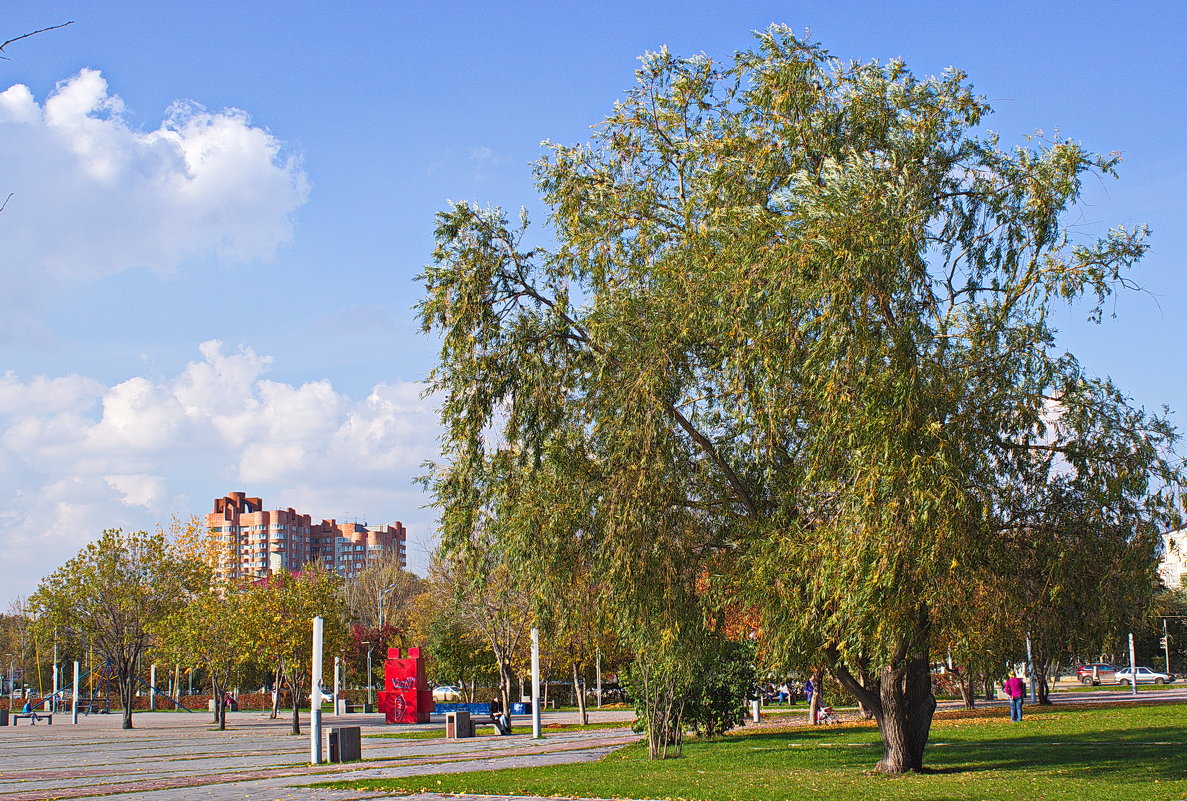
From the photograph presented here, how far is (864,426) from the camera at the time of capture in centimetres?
1342

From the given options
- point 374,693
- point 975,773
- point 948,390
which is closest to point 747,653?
point 975,773

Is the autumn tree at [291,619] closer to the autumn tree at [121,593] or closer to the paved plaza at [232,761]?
the paved plaza at [232,761]

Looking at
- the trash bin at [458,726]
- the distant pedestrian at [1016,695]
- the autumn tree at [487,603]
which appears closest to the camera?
the autumn tree at [487,603]

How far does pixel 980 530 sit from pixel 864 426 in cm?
225

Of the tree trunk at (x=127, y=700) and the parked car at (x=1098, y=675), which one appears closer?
the tree trunk at (x=127, y=700)

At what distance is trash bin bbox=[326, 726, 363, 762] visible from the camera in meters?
22.6

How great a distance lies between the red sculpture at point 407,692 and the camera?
138 ft

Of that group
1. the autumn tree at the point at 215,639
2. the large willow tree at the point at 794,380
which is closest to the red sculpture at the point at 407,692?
the autumn tree at the point at 215,639

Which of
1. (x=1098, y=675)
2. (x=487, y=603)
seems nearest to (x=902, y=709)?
(x=487, y=603)

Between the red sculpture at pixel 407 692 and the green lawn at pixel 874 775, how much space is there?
18.8m

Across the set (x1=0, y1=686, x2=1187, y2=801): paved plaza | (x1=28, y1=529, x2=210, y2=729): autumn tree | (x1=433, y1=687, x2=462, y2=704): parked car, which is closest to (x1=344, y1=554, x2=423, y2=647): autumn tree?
(x1=433, y1=687, x2=462, y2=704): parked car

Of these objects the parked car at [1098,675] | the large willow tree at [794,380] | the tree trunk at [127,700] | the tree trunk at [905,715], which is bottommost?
the parked car at [1098,675]

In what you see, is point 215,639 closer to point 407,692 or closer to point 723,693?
point 407,692

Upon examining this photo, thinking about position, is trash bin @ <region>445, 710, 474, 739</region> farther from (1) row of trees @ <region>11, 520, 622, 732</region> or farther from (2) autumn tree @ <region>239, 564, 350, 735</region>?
(2) autumn tree @ <region>239, 564, 350, 735</region>
